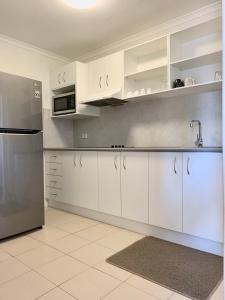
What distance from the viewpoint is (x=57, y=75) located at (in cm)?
365

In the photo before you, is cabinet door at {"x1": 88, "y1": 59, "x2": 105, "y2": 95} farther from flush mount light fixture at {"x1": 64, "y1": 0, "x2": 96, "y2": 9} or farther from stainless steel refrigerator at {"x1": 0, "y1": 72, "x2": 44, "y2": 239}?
stainless steel refrigerator at {"x1": 0, "y1": 72, "x2": 44, "y2": 239}

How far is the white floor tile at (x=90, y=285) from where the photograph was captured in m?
1.49

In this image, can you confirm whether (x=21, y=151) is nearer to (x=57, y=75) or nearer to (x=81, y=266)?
(x=81, y=266)

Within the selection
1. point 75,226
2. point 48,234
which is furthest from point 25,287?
point 75,226

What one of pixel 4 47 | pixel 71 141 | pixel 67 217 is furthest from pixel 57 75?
pixel 67 217

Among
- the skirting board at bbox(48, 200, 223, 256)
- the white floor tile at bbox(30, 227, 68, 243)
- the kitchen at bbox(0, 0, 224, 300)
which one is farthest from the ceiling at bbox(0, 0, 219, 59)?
the white floor tile at bbox(30, 227, 68, 243)

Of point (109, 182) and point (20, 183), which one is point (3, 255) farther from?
point (109, 182)

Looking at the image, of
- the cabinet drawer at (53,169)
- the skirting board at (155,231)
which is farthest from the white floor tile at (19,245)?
the cabinet drawer at (53,169)

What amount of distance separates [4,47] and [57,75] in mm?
802

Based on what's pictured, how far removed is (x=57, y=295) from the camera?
149 cm

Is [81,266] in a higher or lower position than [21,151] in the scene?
lower

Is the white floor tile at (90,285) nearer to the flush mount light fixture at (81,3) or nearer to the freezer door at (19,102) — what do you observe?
the freezer door at (19,102)

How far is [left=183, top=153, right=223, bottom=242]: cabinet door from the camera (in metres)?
1.93

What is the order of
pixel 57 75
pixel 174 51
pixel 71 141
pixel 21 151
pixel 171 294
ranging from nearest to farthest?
pixel 171 294
pixel 21 151
pixel 174 51
pixel 57 75
pixel 71 141
